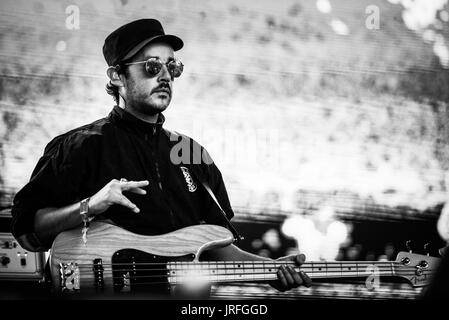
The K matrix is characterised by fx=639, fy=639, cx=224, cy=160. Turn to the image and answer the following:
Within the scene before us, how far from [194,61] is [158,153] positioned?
0.47 meters

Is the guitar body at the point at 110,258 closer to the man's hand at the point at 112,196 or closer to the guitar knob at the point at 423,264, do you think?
the man's hand at the point at 112,196

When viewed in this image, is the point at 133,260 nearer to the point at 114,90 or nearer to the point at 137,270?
the point at 137,270

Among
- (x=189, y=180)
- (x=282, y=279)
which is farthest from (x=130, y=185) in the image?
(x=282, y=279)

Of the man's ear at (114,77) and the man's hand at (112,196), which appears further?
the man's ear at (114,77)

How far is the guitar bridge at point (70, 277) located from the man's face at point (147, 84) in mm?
751

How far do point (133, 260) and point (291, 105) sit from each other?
1034 mm

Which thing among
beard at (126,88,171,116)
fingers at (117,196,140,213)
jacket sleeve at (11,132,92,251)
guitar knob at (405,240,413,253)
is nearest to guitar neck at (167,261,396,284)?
guitar knob at (405,240,413,253)

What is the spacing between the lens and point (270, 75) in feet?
9.93

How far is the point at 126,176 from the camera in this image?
279 cm

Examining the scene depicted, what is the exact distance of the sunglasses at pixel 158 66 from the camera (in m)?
2.85

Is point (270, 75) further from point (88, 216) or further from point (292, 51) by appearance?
point (88, 216)

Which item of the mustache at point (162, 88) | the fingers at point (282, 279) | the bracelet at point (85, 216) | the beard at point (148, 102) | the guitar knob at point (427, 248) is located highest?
the mustache at point (162, 88)

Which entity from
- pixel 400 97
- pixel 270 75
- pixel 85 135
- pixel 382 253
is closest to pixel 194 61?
pixel 270 75

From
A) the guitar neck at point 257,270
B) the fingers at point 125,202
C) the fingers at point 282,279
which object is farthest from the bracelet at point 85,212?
the fingers at point 282,279
